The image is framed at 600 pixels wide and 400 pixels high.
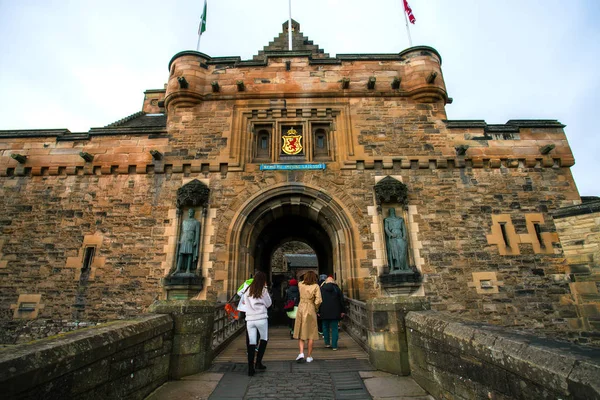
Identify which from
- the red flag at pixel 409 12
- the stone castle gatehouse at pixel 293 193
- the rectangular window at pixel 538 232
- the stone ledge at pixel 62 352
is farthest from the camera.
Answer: the red flag at pixel 409 12

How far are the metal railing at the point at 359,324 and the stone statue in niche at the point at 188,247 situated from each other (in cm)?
446

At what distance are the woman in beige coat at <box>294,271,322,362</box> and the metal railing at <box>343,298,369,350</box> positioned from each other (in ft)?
3.01

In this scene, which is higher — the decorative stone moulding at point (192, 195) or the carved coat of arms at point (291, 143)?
the carved coat of arms at point (291, 143)

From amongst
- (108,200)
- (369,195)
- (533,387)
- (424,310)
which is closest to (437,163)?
(369,195)

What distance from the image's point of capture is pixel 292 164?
9.69m

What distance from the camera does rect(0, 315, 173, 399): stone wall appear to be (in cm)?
201

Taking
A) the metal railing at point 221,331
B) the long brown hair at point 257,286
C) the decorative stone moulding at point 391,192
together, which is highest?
the decorative stone moulding at point 391,192

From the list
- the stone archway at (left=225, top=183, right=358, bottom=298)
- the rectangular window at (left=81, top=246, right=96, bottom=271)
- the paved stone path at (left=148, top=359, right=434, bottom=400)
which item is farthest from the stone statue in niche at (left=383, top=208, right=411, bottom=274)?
the rectangular window at (left=81, top=246, right=96, bottom=271)

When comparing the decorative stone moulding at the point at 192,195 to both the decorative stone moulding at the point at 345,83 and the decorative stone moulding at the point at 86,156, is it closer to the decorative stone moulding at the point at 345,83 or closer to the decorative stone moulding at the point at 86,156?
the decorative stone moulding at the point at 86,156

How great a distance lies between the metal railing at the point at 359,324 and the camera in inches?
223

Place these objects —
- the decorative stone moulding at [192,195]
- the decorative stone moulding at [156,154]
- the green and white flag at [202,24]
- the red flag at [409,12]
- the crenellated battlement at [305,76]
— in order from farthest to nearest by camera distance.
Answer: the green and white flag at [202,24], the red flag at [409,12], the crenellated battlement at [305,76], the decorative stone moulding at [156,154], the decorative stone moulding at [192,195]

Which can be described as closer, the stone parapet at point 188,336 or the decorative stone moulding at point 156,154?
the stone parapet at point 188,336

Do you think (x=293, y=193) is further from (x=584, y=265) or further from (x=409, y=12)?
(x=409, y=12)

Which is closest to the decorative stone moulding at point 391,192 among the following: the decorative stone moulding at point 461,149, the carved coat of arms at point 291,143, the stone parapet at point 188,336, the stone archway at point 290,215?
the stone archway at point 290,215
